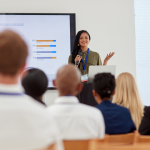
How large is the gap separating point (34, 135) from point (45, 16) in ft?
15.5

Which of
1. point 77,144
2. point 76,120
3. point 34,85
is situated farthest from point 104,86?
point 77,144

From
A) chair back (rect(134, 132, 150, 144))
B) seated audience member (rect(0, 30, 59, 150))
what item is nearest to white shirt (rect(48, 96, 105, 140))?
chair back (rect(134, 132, 150, 144))

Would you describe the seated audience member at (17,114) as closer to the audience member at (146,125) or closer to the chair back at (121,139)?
the chair back at (121,139)

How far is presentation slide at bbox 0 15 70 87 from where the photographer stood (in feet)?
17.1

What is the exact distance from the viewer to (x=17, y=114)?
79cm

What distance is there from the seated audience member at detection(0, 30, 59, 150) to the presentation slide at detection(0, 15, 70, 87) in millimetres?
4433

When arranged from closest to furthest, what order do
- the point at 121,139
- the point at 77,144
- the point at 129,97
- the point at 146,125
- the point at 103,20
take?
the point at 77,144 → the point at 121,139 → the point at 146,125 → the point at 129,97 → the point at 103,20

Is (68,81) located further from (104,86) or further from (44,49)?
(44,49)

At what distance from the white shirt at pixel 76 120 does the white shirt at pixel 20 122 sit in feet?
1.76

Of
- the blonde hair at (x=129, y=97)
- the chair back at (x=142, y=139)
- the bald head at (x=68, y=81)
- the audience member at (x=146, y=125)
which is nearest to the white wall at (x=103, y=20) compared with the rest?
the blonde hair at (x=129, y=97)

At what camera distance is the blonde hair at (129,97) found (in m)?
2.32

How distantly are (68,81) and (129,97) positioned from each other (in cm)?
112

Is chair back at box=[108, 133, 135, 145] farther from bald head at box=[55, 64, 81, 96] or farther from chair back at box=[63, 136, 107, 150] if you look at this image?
bald head at box=[55, 64, 81, 96]

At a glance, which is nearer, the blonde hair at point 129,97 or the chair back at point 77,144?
the chair back at point 77,144
